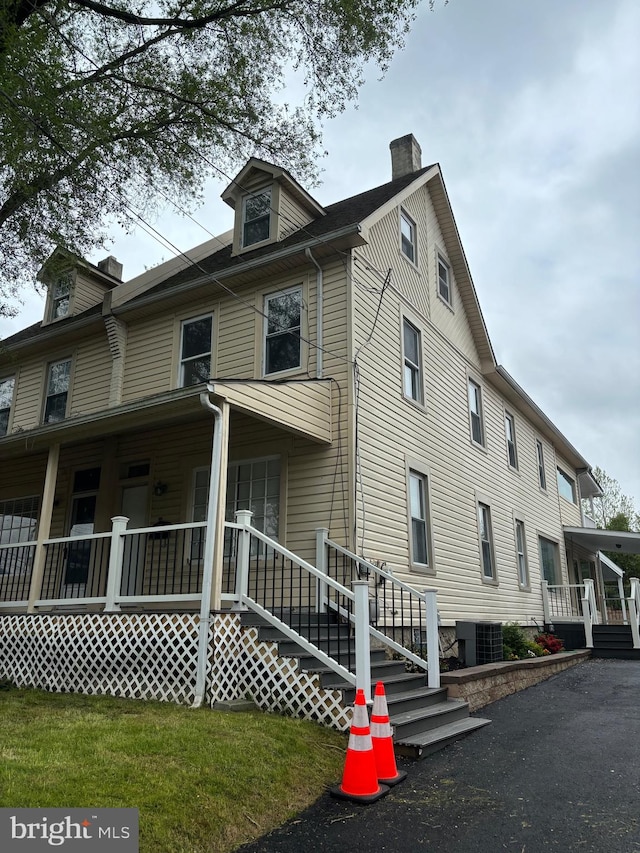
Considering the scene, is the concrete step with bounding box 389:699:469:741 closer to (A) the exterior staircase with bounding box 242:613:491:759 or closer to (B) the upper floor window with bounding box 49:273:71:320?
(A) the exterior staircase with bounding box 242:613:491:759

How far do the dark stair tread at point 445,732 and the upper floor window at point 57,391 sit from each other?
402 inches

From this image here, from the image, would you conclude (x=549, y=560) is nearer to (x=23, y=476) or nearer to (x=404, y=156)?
(x=404, y=156)

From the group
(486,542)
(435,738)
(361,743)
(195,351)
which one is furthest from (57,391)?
(361,743)

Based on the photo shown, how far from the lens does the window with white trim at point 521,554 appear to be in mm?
16781

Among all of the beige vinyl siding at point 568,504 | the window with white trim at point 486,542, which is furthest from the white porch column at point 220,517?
the beige vinyl siding at point 568,504

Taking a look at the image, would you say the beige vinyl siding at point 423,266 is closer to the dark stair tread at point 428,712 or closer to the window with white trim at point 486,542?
the window with white trim at point 486,542

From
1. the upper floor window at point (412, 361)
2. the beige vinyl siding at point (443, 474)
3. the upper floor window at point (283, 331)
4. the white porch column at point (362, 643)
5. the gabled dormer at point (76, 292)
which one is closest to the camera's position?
the white porch column at point (362, 643)

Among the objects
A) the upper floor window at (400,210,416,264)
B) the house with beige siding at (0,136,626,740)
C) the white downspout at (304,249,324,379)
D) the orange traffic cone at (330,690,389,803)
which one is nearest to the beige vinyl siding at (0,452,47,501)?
the house with beige siding at (0,136,626,740)

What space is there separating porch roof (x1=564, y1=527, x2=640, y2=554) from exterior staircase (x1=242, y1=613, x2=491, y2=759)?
44.2 feet

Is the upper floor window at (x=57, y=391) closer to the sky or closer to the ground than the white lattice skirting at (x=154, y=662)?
closer to the sky

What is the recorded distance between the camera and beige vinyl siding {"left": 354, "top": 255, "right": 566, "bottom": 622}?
10195mm

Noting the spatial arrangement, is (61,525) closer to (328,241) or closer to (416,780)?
(328,241)

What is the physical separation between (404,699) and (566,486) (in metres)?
18.9

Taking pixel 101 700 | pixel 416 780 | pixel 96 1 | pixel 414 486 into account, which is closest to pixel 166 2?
pixel 96 1
